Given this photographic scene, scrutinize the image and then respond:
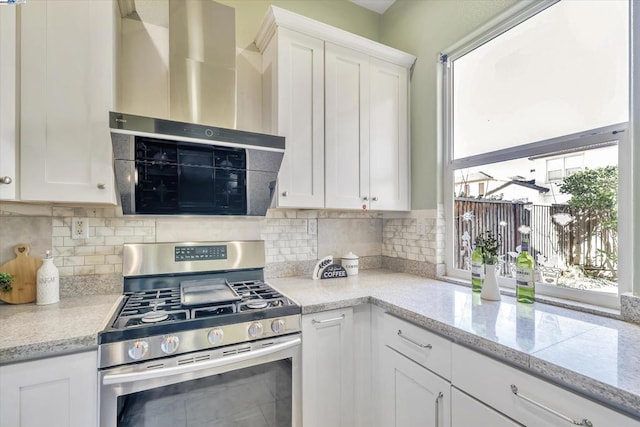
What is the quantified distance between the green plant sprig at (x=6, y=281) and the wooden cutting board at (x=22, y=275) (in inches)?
0.4

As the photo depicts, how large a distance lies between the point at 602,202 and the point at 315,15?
2.11 metres

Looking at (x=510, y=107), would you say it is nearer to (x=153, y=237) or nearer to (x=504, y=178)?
(x=504, y=178)

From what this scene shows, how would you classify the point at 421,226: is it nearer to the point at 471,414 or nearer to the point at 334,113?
the point at 334,113

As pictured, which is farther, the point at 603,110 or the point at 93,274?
the point at 93,274

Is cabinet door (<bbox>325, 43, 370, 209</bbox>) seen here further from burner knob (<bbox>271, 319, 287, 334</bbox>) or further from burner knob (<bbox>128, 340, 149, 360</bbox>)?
burner knob (<bbox>128, 340, 149, 360</bbox>)

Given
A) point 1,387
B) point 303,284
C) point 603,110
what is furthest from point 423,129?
point 1,387

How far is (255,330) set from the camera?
4.26 feet

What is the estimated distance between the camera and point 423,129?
2.12 metres

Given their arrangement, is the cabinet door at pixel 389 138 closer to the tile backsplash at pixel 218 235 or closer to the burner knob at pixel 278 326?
the tile backsplash at pixel 218 235

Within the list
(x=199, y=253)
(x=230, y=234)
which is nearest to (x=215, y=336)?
(x=199, y=253)

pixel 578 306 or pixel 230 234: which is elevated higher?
pixel 230 234

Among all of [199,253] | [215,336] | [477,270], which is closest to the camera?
[215,336]

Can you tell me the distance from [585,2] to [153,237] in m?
2.45

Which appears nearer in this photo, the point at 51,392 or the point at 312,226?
the point at 51,392
